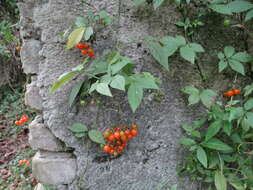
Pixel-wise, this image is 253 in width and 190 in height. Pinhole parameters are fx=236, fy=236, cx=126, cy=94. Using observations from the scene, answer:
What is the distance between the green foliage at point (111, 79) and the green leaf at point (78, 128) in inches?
4.8

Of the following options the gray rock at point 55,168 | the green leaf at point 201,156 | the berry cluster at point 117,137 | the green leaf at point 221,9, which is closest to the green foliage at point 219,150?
the green leaf at point 201,156

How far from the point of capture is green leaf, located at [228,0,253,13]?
1.11 m

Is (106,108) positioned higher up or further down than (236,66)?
further down

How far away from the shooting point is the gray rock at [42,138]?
125 centimetres

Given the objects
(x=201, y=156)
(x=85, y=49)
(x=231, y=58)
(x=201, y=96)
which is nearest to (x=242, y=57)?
(x=231, y=58)

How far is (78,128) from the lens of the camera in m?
1.20

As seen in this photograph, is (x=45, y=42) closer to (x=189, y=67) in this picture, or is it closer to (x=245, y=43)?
(x=189, y=67)

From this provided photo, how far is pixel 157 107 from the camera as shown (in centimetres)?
126

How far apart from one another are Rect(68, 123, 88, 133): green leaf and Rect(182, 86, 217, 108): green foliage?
21.5 inches

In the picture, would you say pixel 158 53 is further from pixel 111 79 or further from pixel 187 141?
pixel 187 141

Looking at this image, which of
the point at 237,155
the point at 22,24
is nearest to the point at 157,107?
the point at 237,155

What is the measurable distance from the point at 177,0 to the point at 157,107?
54 centimetres

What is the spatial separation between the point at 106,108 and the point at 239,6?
2.68 feet

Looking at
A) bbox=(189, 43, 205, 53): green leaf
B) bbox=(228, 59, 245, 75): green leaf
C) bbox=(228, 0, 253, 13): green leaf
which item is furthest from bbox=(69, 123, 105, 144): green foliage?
bbox=(228, 0, 253, 13): green leaf
